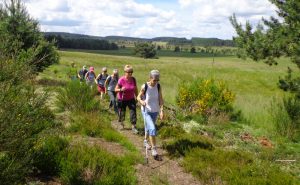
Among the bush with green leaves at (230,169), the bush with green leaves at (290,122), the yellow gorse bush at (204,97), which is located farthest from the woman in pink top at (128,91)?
the bush with green leaves at (290,122)

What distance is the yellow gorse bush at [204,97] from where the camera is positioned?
48.1 ft

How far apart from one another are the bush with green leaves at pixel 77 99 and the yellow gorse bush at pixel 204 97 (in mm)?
3855

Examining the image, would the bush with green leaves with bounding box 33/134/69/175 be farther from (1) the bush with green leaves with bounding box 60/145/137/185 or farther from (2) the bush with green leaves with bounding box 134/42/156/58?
(2) the bush with green leaves with bounding box 134/42/156/58

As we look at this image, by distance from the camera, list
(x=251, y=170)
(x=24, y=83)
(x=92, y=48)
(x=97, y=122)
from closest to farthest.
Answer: (x=24, y=83) → (x=251, y=170) → (x=97, y=122) → (x=92, y=48)

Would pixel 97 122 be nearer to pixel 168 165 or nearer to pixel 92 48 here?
pixel 168 165

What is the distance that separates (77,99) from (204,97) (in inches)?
193

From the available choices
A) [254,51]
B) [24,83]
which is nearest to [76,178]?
[24,83]

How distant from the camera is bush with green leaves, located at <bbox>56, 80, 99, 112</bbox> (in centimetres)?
1276

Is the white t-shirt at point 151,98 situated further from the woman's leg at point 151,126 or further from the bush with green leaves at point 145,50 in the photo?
the bush with green leaves at point 145,50

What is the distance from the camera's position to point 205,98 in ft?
48.1

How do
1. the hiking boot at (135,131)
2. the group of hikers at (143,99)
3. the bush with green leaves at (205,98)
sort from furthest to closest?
the bush with green leaves at (205,98) → the hiking boot at (135,131) → the group of hikers at (143,99)

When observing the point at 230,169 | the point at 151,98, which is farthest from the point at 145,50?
the point at 230,169

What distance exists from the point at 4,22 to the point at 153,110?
15496 millimetres

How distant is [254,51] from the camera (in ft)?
51.7
